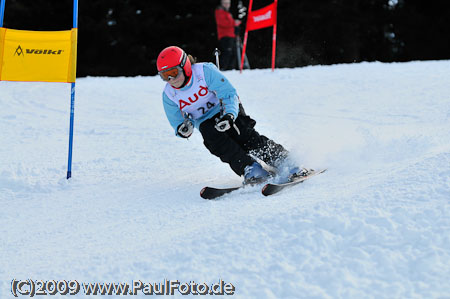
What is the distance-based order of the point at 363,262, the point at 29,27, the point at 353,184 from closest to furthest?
the point at 363,262
the point at 353,184
the point at 29,27

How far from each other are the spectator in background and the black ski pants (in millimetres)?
6278

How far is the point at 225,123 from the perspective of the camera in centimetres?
364

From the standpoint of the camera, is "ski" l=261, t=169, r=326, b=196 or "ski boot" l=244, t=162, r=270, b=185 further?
"ski boot" l=244, t=162, r=270, b=185

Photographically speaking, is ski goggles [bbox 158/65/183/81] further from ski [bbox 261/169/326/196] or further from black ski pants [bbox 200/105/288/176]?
ski [bbox 261/169/326/196]

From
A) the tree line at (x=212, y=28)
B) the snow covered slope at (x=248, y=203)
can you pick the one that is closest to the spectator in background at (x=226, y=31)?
the snow covered slope at (x=248, y=203)

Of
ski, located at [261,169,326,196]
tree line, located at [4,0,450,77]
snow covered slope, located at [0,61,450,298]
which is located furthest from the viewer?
tree line, located at [4,0,450,77]

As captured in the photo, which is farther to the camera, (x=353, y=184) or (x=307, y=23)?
(x=307, y=23)

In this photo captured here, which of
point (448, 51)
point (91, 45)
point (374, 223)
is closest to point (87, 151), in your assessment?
point (374, 223)

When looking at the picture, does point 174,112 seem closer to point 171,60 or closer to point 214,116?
point 214,116

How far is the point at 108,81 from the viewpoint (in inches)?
373

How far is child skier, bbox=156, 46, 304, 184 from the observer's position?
372 centimetres

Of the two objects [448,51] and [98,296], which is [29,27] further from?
[98,296]

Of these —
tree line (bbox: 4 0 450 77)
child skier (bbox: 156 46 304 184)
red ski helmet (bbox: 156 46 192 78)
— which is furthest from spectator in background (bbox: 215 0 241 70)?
red ski helmet (bbox: 156 46 192 78)

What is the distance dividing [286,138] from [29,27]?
13.1 meters
